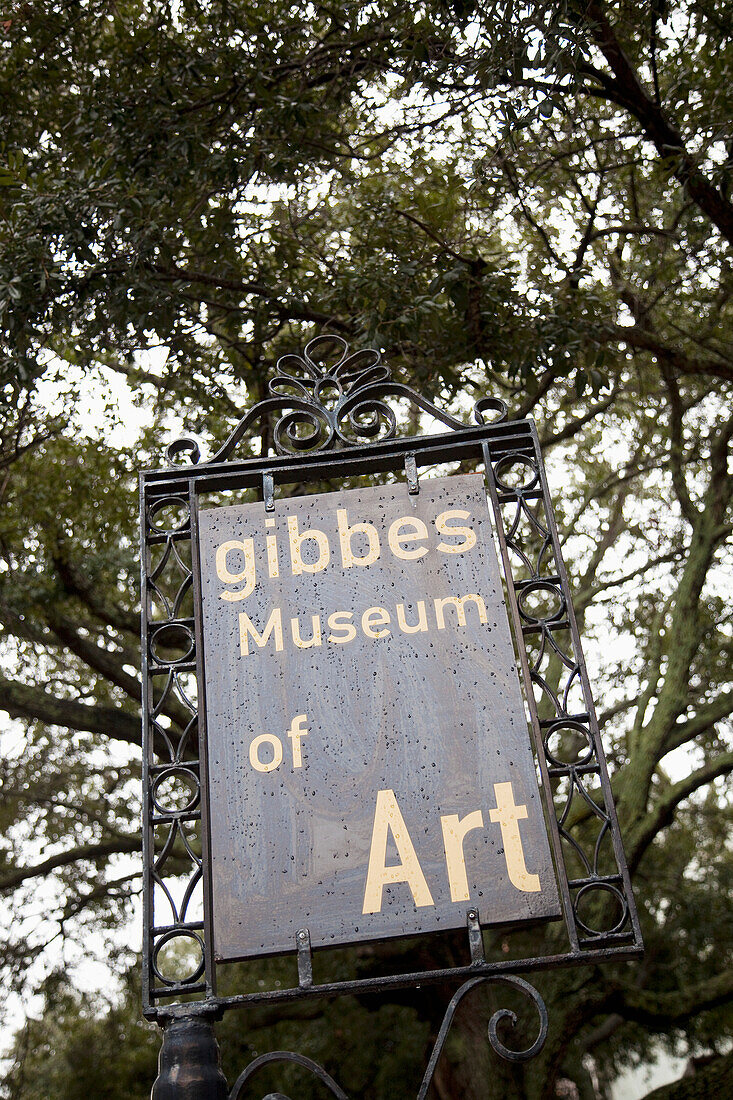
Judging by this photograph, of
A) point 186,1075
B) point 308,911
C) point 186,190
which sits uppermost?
point 186,190

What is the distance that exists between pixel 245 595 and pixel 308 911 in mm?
1007

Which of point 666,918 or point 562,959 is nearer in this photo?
point 562,959

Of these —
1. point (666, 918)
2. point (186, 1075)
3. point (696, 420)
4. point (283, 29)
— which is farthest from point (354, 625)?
point (666, 918)

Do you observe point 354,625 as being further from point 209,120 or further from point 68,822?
point 68,822

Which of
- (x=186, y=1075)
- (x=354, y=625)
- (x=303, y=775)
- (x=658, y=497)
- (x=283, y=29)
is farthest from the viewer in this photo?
(x=658, y=497)

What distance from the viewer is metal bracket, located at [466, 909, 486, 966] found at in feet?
8.58

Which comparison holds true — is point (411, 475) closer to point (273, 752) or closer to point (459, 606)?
point (459, 606)

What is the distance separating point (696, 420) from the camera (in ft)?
34.3

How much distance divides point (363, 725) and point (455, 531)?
28.2 inches

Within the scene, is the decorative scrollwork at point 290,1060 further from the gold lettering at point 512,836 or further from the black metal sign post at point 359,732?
the gold lettering at point 512,836

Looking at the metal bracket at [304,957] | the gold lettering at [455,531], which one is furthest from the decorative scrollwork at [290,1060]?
the gold lettering at [455,531]

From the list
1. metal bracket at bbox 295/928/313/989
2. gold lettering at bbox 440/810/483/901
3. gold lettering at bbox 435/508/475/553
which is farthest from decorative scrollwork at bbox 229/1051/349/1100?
gold lettering at bbox 435/508/475/553

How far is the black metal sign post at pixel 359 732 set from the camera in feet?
8.79

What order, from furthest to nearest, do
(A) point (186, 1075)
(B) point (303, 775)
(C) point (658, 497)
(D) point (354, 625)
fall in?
(C) point (658, 497), (D) point (354, 625), (B) point (303, 775), (A) point (186, 1075)
